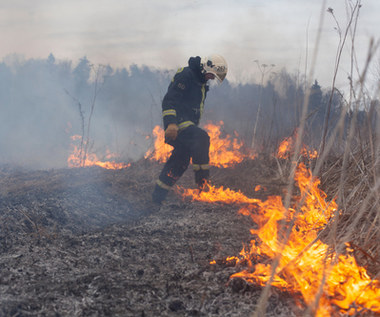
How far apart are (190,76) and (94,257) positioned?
2.85 metres

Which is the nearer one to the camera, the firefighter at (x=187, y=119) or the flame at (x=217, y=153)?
the firefighter at (x=187, y=119)

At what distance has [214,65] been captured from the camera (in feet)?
16.3

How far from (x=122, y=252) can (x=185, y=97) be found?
256 cm

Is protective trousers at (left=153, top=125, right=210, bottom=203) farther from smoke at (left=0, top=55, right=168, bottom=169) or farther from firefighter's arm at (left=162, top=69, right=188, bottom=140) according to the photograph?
smoke at (left=0, top=55, right=168, bottom=169)

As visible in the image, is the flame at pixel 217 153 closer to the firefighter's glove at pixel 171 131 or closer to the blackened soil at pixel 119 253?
the blackened soil at pixel 119 253

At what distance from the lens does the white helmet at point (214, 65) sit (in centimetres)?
496

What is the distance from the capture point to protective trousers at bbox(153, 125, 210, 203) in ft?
15.7

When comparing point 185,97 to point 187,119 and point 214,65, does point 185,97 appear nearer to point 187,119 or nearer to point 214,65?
point 187,119

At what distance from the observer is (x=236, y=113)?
19406 millimetres

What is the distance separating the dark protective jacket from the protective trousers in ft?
0.57

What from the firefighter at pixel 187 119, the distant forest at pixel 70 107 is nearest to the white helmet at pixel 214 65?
the firefighter at pixel 187 119

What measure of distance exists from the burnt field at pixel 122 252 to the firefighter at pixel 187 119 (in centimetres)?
42

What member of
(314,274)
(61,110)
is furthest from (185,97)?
(61,110)

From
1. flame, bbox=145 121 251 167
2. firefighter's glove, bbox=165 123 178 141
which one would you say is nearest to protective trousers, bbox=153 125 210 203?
firefighter's glove, bbox=165 123 178 141
